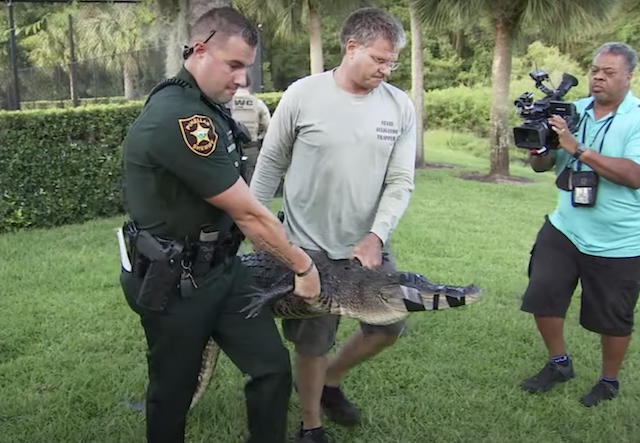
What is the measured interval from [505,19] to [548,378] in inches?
397

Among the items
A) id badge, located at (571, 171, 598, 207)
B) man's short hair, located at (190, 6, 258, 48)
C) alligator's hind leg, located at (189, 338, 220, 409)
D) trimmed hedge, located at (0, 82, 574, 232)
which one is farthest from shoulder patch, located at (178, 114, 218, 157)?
trimmed hedge, located at (0, 82, 574, 232)

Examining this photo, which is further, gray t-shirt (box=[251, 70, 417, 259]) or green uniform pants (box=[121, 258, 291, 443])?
gray t-shirt (box=[251, 70, 417, 259])

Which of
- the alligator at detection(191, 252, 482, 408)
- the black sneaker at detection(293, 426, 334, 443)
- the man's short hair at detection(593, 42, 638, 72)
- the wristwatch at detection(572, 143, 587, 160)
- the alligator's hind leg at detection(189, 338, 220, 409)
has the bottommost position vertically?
the black sneaker at detection(293, 426, 334, 443)

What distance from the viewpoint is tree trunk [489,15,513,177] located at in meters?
12.9

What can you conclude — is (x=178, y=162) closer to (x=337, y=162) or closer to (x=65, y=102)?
(x=337, y=162)

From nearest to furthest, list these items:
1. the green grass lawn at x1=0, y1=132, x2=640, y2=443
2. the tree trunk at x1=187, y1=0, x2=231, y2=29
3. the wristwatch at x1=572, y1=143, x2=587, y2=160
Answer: the green grass lawn at x1=0, y1=132, x2=640, y2=443, the wristwatch at x1=572, y1=143, x2=587, y2=160, the tree trunk at x1=187, y1=0, x2=231, y2=29

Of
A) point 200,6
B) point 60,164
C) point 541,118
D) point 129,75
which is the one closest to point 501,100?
point 129,75

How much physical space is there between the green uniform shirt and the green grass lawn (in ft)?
4.12

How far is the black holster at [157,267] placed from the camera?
2484mm

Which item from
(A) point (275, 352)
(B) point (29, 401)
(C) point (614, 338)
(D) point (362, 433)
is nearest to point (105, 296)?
(B) point (29, 401)

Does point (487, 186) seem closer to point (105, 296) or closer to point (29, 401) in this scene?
point (105, 296)

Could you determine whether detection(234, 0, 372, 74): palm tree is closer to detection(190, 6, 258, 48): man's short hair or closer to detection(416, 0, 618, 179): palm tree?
detection(416, 0, 618, 179): palm tree

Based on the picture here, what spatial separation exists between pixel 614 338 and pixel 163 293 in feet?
8.15

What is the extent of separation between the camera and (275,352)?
2.69 metres
